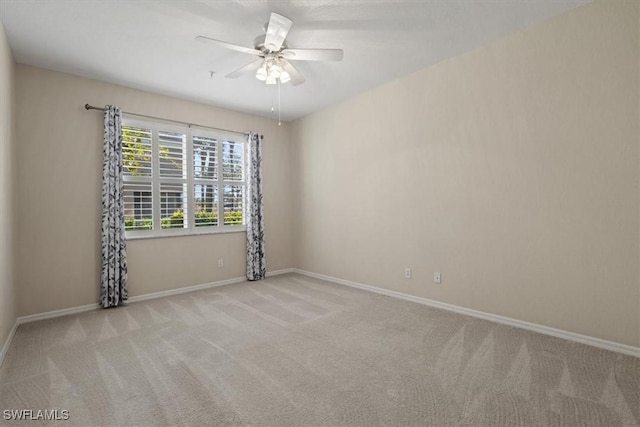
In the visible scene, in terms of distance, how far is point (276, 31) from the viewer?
2.42 meters

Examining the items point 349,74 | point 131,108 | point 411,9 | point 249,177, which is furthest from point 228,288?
point 411,9

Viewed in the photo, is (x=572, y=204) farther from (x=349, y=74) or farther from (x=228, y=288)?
(x=228, y=288)

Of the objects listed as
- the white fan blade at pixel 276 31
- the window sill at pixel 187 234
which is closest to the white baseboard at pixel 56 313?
the window sill at pixel 187 234

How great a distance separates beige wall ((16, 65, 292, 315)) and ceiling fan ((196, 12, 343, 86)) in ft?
6.85

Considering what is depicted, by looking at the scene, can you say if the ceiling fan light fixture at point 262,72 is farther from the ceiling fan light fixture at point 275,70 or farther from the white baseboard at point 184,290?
the white baseboard at point 184,290

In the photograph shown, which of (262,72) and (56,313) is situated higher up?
(262,72)

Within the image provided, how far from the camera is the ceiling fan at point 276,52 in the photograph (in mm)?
2371

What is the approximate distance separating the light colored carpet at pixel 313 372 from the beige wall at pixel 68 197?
1.68 feet

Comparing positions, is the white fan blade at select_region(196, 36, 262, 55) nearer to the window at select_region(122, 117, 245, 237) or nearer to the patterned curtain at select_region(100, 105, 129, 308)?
the patterned curtain at select_region(100, 105, 129, 308)

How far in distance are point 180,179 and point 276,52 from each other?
2530mm

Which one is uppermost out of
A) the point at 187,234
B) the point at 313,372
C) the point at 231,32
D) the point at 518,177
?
the point at 231,32

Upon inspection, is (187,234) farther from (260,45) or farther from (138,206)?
(260,45)

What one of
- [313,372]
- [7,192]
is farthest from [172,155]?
[313,372]

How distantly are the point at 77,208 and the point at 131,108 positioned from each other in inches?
56.4
